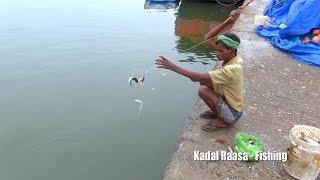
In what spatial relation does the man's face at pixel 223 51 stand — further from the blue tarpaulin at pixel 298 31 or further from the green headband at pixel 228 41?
the blue tarpaulin at pixel 298 31

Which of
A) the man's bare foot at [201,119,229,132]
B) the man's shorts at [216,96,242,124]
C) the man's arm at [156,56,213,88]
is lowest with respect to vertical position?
the man's bare foot at [201,119,229,132]

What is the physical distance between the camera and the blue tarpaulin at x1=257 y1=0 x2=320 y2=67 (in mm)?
7863

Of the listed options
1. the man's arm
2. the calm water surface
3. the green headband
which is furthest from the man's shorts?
the calm water surface

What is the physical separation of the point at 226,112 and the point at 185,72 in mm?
816

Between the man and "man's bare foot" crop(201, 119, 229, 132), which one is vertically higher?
the man

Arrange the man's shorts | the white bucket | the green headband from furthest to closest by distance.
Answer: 1. the man's shorts
2. the green headband
3. the white bucket

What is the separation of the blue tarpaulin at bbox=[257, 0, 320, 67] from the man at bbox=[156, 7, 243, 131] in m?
3.82

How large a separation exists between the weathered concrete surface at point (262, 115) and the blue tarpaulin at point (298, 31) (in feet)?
0.74

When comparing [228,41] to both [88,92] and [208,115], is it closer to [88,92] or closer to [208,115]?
[208,115]

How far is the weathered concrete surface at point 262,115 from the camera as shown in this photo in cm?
419

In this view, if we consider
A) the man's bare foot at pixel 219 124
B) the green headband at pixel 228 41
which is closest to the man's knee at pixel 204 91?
the man's bare foot at pixel 219 124

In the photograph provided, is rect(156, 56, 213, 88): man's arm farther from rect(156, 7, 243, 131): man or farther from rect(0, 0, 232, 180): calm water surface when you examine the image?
rect(0, 0, 232, 180): calm water surface

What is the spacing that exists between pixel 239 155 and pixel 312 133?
0.87 meters

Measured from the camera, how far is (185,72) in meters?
4.32
